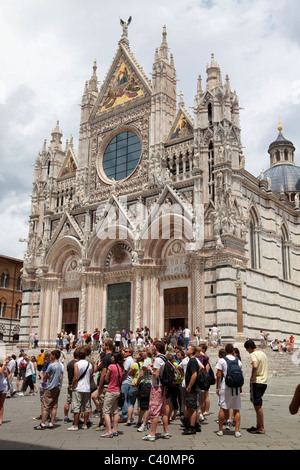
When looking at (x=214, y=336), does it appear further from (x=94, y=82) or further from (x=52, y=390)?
(x=94, y=82)

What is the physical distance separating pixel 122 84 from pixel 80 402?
27.6 m

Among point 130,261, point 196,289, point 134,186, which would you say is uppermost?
point 134,186

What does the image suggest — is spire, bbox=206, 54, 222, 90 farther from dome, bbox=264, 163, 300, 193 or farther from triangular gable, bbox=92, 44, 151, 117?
dome, bbox=264, 163, 300, 193

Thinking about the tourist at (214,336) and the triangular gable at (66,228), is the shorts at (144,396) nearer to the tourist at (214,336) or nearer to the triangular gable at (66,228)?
the tourist at (214,336)

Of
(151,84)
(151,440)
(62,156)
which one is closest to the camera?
(151,440)

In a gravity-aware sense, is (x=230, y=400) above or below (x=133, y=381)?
below

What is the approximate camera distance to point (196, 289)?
77.7 feet

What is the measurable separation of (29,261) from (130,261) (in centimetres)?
872

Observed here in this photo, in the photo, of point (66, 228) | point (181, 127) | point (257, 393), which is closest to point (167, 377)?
point (257, 393)

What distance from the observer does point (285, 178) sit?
1759 inches

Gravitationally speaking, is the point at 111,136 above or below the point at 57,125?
below
